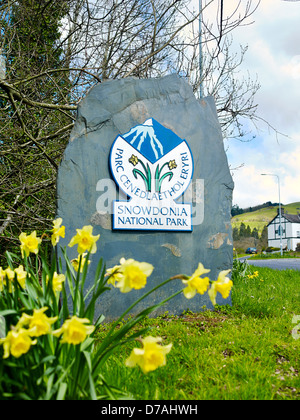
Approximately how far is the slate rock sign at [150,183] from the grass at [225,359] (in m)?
0.50

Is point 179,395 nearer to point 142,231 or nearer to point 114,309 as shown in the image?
point 114,309

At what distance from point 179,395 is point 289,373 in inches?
34.7

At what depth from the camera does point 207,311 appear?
13.9 feet

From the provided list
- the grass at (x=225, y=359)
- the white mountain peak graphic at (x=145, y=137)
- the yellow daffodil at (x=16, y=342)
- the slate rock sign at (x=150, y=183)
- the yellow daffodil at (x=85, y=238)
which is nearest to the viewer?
the yellow daffodil at (x=16, y=342)

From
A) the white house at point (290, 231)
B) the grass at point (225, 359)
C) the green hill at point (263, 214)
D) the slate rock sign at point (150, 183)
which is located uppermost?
the green hill at point (263, 214)

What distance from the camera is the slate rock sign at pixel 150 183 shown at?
12.8 feet

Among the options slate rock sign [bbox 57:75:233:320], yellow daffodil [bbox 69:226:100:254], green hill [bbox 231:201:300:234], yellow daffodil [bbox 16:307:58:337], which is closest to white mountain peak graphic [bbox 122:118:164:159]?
slate rock sign [bbox 57:75:233:320]

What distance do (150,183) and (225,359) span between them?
2.21 m

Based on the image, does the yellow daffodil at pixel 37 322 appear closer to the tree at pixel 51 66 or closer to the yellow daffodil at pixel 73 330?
the yellow daffodil at pixel 73 330

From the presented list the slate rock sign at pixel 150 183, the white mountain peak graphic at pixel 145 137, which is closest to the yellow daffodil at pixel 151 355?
the slate rock sign at pixel 150 183
